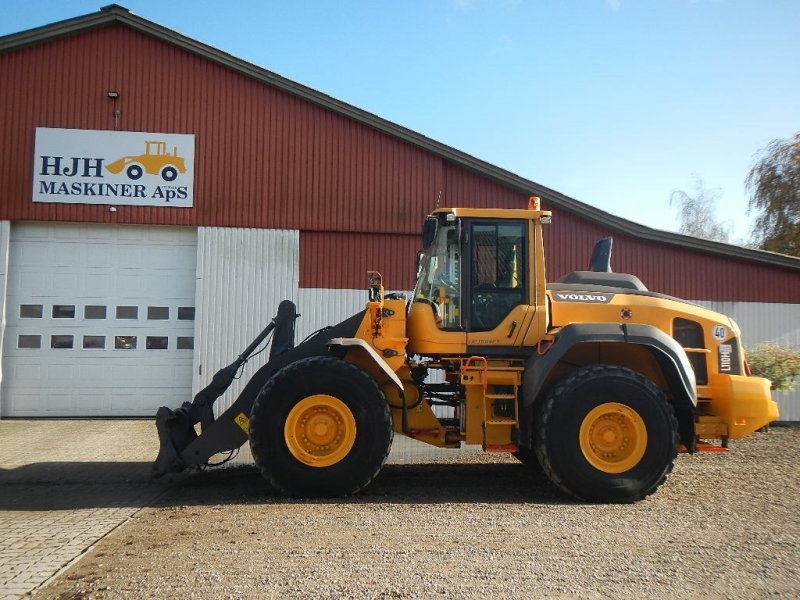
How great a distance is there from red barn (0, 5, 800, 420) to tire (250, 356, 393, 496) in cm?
612

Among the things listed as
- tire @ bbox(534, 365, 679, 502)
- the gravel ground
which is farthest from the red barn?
tire @ bbox(534, 365, 679, 502)

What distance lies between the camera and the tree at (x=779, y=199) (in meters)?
22.0

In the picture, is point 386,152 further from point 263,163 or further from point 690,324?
point 690,324

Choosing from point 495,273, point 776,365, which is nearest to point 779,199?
point 776,365

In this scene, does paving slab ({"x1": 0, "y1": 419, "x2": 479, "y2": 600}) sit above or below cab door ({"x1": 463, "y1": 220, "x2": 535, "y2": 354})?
below

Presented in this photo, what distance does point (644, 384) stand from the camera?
6.48m

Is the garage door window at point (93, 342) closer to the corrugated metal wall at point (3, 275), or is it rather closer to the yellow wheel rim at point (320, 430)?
the corrugated metal wall at point (3, 275)

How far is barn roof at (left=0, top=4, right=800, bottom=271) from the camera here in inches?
479

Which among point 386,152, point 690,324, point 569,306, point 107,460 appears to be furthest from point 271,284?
point 690,324

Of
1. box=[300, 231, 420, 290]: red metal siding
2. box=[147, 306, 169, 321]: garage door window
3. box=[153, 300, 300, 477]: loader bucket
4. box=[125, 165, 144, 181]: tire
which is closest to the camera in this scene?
box=[153, 300, 300, 477]: loader bucket

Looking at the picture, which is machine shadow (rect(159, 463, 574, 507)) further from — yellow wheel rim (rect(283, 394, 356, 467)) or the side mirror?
the side mirror

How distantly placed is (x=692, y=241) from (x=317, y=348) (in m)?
9.16

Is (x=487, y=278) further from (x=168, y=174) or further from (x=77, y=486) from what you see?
(x=168, y=174)

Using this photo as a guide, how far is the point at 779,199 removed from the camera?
73.4ft
